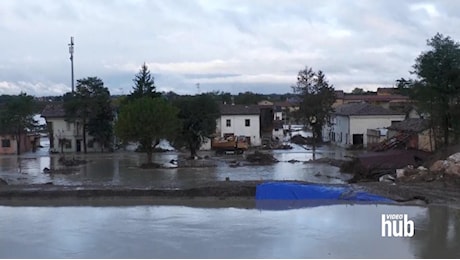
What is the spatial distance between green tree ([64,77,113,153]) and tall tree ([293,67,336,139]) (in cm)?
1894

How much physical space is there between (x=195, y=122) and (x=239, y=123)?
12127mm

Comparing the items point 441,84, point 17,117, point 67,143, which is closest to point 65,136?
point 67,143

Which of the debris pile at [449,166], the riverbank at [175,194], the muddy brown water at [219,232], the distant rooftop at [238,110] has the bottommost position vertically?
the muddy brown water at [219,232]

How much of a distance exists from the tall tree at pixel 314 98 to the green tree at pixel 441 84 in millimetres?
21752

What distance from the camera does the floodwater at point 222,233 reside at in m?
12.8

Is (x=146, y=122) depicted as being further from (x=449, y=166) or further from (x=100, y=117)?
(x=449, y=166)

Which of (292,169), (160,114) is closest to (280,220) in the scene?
(292,169)

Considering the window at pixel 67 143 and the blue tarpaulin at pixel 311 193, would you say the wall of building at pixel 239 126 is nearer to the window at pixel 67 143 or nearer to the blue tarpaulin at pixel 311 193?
the window at pixel 67 143

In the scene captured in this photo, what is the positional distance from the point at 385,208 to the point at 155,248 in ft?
28.6

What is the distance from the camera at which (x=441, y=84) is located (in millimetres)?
29016

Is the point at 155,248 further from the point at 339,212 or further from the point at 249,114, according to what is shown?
the point at 249,114

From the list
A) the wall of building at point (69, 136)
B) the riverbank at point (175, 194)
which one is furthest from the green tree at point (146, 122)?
the wall of building at point (69, 136)

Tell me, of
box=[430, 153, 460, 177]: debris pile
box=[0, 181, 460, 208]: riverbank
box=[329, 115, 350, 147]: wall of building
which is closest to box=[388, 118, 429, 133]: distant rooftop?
box=[329, 115, 350, 147]: wall of building

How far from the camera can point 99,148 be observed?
4888cm
